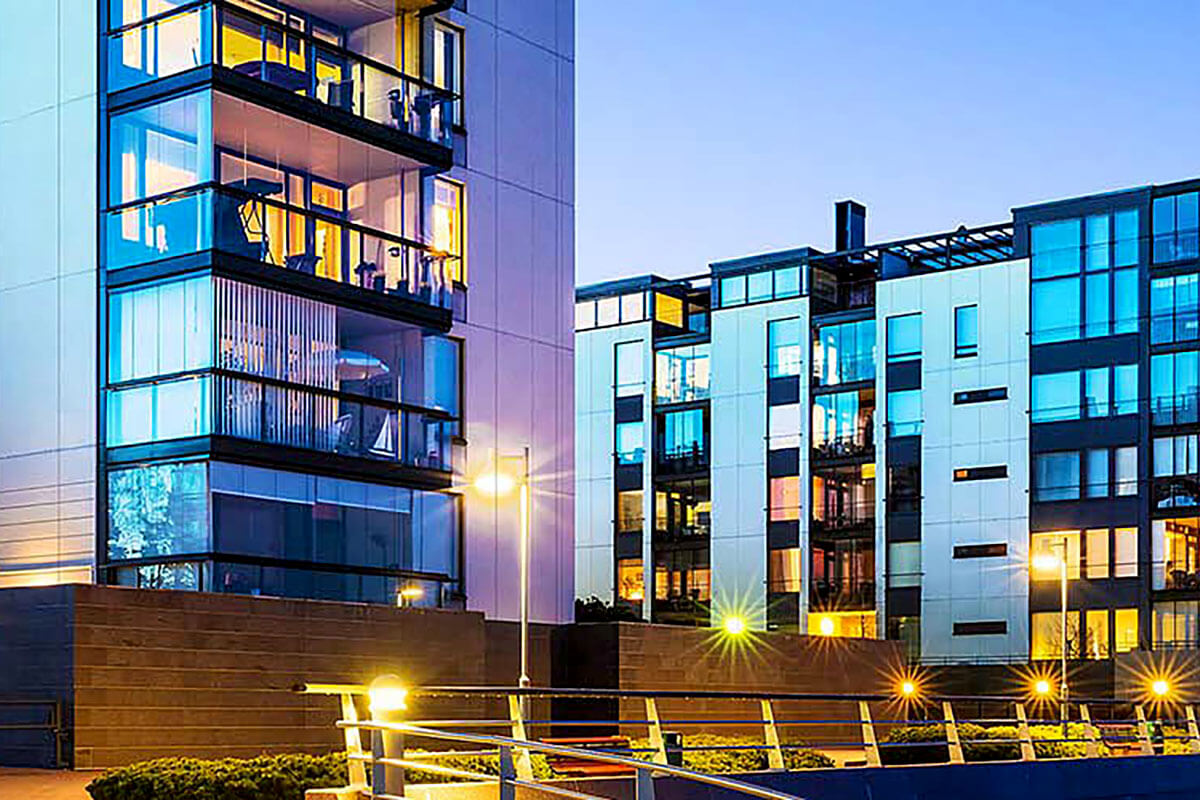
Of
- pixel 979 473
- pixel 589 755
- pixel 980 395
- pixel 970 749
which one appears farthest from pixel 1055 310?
pixel 589 755

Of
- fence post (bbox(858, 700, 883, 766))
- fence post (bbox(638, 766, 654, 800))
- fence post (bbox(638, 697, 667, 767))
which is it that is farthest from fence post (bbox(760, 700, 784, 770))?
fence post (bbox(638, 766, 654, 800))

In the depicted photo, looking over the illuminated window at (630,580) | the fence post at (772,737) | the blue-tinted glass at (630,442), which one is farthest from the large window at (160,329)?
the blue-tinted glass at (630,442)

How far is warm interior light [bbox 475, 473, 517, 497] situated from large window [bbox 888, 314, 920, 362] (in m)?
44.1

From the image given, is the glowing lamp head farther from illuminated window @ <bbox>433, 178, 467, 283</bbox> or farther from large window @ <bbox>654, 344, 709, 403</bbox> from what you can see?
large window @ <bbox>654, 344, 709, 403</bbox>

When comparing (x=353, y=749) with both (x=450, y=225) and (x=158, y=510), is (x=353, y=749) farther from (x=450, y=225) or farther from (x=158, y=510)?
(x=450, y=225)

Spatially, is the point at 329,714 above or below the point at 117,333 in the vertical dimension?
below

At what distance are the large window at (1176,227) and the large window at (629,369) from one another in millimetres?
23281

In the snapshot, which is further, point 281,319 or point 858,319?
point 858,319

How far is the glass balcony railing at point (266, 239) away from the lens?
28.8m

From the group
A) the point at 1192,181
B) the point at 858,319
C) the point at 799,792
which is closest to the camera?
the point at 799,792

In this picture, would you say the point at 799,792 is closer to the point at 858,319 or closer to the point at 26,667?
the point at 26,667

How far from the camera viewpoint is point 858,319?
79.0 m

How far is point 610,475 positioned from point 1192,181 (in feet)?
91.7

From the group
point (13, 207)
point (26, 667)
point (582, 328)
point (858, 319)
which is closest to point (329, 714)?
point (26, 667)
